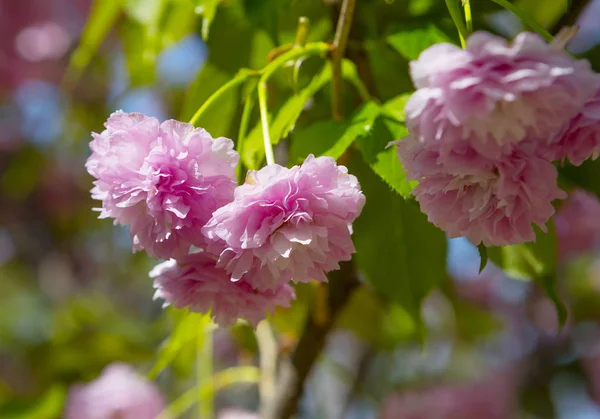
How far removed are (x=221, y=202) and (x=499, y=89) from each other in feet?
0.63

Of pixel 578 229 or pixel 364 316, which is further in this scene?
pixel 578 229

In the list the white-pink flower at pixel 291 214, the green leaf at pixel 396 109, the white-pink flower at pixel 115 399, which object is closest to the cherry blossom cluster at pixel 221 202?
the white-pink flower at pixel 291 214

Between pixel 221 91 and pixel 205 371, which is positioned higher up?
pixel 221 91

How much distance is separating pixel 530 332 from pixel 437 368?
33cm

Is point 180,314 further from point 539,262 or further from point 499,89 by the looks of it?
point 499,89

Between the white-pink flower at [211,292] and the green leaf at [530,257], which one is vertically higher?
the white-pink flower at [211,292]

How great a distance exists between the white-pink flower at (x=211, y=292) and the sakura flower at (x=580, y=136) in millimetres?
215

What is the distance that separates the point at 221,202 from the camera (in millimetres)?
417

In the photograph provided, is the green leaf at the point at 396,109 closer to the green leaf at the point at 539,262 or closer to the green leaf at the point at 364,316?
the green leaf at the point at 539,262

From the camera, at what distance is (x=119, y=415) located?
41.8 inches

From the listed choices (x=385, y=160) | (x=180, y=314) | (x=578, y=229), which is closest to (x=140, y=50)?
(x=180, y=314)

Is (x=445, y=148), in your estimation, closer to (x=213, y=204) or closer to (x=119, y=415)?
(x=213, y=204)

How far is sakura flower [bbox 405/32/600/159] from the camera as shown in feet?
1.03

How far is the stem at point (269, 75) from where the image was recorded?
0.44m
